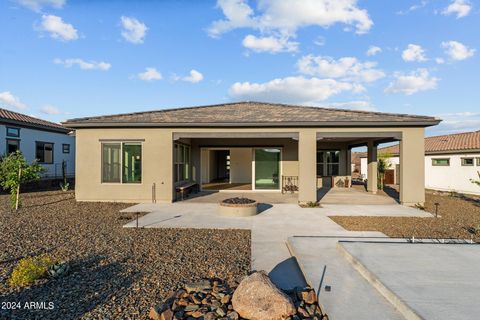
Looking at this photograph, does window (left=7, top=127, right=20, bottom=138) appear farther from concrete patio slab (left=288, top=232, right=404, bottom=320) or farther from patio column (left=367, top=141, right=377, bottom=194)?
patio column (left=367, top=141, right=377, bottom=194)

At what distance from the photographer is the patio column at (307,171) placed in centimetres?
1123

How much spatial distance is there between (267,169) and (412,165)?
23.1 ft

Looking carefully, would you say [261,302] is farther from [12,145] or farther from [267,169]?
[12,145]

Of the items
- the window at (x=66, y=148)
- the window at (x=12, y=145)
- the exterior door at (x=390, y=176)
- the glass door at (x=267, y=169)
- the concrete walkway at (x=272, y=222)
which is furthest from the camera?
the window at (x=66, y=148)

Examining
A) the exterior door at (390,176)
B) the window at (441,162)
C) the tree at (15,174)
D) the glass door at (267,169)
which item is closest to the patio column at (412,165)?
the glass door at (267,169)

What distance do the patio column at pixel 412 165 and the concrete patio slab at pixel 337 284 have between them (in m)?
7.24

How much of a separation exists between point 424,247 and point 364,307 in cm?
302

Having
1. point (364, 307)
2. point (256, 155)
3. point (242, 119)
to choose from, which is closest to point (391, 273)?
point (364, 307)

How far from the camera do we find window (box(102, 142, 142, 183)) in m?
11.8

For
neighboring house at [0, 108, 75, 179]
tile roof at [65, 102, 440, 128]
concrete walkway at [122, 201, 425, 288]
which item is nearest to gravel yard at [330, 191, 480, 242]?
concrete walkway at [122, 201, 425, 288]

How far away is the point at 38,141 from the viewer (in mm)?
20922

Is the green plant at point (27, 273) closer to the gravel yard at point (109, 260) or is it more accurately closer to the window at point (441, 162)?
the gravel yard at point (109, 260)

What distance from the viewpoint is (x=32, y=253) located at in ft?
17.6

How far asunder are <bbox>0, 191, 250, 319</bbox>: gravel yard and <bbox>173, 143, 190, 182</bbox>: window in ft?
15.2
